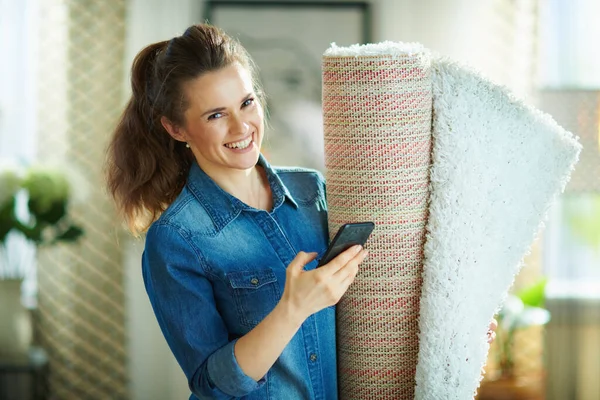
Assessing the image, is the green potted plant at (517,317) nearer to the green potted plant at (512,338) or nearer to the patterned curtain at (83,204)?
the green potted plant at (512,338)

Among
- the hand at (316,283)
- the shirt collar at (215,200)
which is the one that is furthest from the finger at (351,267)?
the shirt collar at (215,200)

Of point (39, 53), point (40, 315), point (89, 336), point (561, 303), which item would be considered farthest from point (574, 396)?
point (39, 53)

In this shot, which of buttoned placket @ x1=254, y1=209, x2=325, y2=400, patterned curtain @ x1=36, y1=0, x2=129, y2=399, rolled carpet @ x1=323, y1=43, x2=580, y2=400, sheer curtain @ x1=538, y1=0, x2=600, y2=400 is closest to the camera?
rolled carpet @ x1=323, y1=43, x2=580, y2=400

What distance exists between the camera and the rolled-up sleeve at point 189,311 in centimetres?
124

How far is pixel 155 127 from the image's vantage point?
1.46 m

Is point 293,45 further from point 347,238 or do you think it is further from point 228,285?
point 347,238

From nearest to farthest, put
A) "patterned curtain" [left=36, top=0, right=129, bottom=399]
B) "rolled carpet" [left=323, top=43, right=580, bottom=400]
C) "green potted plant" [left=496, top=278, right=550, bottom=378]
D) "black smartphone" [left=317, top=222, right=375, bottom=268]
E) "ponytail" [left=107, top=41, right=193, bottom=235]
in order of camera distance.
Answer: "black smartphone" [left=317, top=222, right=375, bottom=268] → "rolled carpet" [left=323, top=43, right=580, bottom=400] → "ponytail" [left=107, top=41, right=193, bottom=235] → "green potted plant" [left=496, top=278, right=550, bottom=378] → "patterned curtain" [left=36, top=0, right=129, bottom=399]

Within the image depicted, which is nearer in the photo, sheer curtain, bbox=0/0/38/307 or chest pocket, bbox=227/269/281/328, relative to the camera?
chest pocket, bbox=227/269/281/328

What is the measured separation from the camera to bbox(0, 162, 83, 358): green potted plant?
10.8ft

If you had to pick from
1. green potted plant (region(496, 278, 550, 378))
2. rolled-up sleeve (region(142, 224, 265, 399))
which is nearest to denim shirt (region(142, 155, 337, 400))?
rolled-up sleeve (region(142, 224, 265, 399))

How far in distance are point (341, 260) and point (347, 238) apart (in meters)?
0.04

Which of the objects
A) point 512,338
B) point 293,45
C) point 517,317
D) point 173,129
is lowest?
point 512,338

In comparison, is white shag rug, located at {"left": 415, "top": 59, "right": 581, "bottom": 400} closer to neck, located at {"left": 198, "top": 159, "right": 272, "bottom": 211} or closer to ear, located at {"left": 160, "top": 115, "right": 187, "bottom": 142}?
neck, located at {"left": 198, "top": 159, "right": 272, "bottom": 211}

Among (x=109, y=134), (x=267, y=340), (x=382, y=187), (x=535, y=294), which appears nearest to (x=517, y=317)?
(x=535, y=294)
